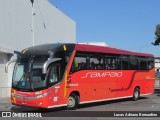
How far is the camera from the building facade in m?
27.2

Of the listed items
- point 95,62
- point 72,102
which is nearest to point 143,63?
point 95,62

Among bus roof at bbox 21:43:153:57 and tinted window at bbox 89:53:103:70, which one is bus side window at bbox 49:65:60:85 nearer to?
bus roof at bbox 21:43:153:57

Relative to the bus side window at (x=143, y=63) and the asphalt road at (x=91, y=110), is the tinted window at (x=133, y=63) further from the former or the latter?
the asphalt road at (x=91, y=110)

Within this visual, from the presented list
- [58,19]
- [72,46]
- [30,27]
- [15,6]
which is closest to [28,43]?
[30,27]

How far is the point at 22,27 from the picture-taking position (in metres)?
29.8

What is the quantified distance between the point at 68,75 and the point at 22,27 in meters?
13.5

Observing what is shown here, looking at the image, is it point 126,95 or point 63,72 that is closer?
point 63,72

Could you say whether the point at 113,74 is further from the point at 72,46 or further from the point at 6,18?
the point at 6,18

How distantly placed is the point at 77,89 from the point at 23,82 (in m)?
2.86

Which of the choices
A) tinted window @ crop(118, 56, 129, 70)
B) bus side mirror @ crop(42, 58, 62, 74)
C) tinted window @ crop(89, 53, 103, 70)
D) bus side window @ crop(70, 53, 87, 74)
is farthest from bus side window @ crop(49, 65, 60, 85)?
tinted window @ crop(118, 56, 129, 70)

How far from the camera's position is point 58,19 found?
4109 cm

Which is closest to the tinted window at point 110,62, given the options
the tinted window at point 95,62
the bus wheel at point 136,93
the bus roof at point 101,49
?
the bus roof at point 101,49

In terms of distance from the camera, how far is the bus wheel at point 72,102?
57.9 ft

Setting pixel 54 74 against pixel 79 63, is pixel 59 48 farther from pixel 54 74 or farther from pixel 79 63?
pixel 79 63
